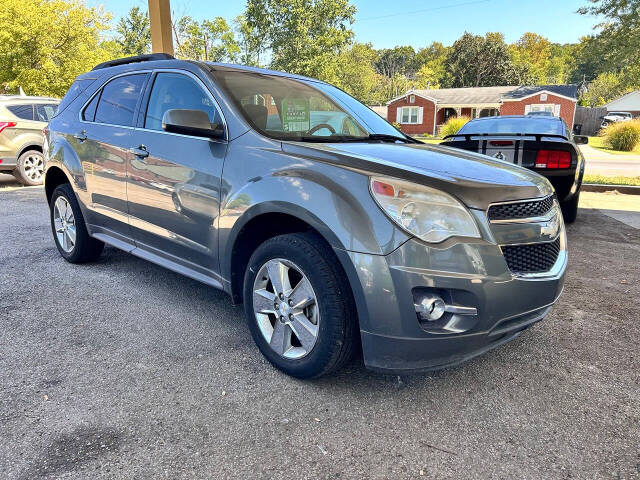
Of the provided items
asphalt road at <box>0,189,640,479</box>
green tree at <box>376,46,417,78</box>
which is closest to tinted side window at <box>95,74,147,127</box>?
asphalt road at <box>0,189,640,479</box>

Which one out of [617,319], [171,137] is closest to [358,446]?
[171,137]

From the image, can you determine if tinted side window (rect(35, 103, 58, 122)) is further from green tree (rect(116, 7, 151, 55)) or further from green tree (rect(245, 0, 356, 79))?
green tree (rect(116, 7, 151, 55))

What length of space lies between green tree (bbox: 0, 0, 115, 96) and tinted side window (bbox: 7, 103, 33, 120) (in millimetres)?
8757

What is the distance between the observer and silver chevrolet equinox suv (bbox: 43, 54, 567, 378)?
2.12 m

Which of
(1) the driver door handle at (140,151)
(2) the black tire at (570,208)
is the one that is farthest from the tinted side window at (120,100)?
(2) the black tire at (570,208)

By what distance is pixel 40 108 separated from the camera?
9.84 meters

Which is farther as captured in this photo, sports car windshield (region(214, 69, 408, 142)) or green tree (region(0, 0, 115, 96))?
green tree (region(0, 0, 115, 96))

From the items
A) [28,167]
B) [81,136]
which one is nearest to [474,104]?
[28,167]

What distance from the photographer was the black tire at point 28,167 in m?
9.54

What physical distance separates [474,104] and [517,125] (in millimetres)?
37553

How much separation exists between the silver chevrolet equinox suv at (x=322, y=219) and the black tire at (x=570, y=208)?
3673mm

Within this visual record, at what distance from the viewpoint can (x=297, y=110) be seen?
129 inches

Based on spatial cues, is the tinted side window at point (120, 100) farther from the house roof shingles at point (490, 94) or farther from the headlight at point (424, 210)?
the house roof shingles at point (490, 94)

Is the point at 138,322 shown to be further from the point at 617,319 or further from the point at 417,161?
the point at 617,319
